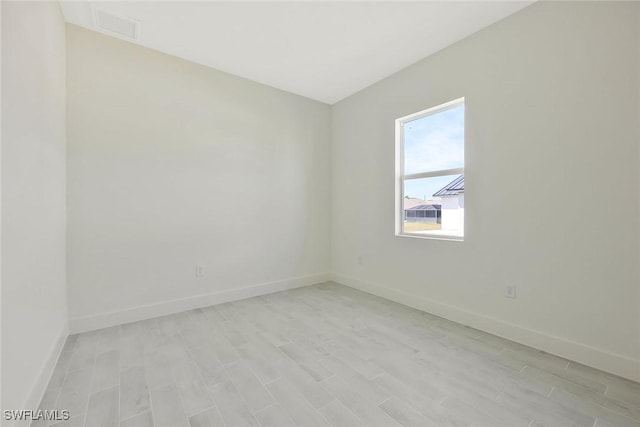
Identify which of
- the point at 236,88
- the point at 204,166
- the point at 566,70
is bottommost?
the point at 204,166

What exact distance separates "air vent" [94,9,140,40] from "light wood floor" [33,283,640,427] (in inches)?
107

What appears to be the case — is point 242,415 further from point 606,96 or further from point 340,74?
point 340,74

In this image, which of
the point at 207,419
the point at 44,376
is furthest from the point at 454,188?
the point at 44,376

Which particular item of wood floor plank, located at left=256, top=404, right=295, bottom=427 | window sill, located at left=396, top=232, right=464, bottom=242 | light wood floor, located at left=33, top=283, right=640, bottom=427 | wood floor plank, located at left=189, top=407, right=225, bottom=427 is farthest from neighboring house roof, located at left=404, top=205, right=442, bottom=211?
wood floor plank, located at left=189, top=407, right=225, bottom=427

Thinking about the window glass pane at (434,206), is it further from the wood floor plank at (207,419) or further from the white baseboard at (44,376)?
the white baseboard at (44,376)

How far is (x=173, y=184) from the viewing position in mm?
2883

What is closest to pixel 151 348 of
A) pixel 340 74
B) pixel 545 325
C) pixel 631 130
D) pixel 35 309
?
pixel 35 309

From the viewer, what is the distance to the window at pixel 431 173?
2746 mm

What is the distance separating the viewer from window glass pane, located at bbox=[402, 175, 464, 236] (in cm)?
275

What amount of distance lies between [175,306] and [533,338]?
3.31 meters

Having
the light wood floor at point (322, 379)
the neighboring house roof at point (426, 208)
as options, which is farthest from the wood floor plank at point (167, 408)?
the neighboring house roof at point (426, 208)

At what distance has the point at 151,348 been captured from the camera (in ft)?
6.99

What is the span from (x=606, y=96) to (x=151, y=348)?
149 inches

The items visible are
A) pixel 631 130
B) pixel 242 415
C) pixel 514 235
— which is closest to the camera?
pixel 242 415
